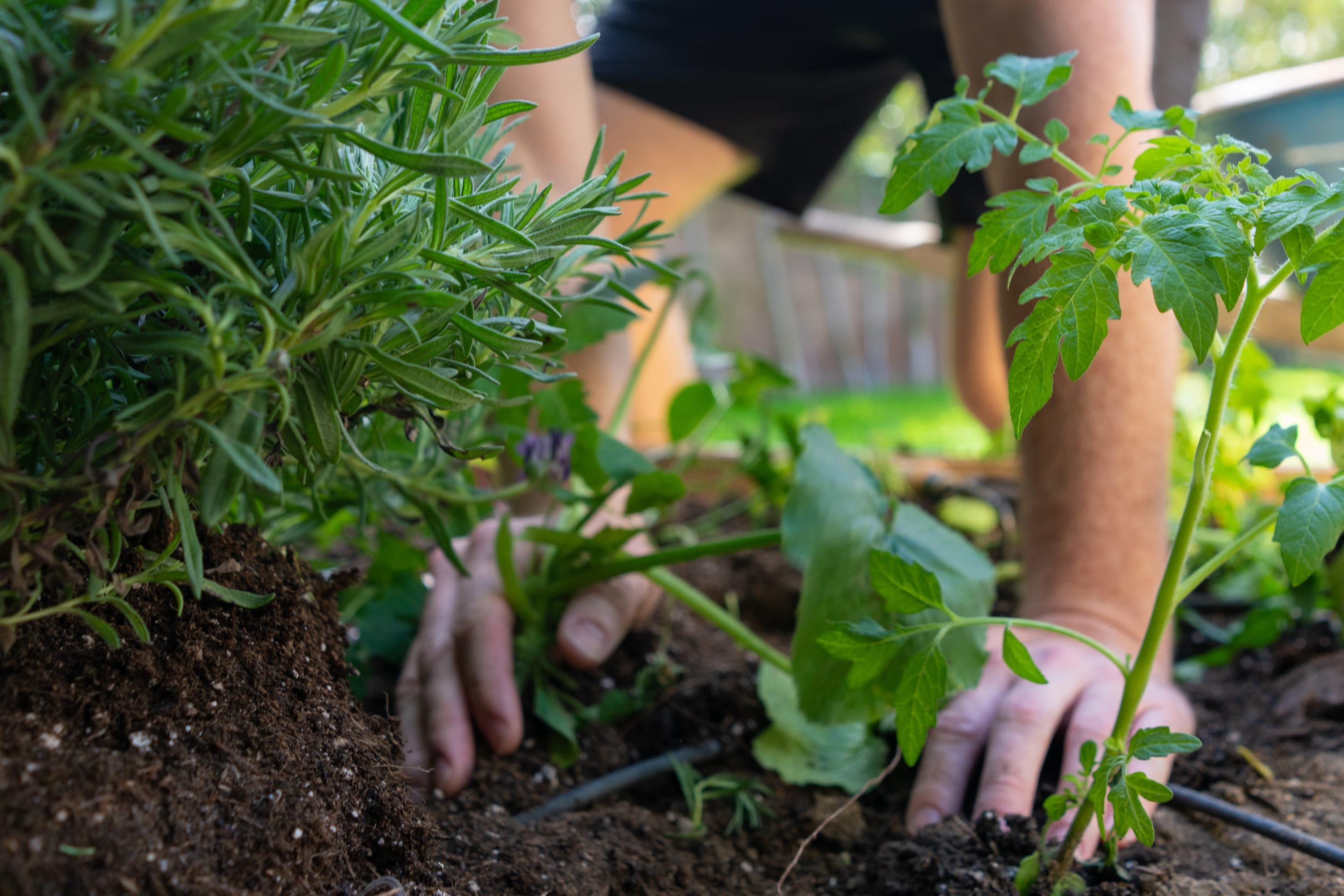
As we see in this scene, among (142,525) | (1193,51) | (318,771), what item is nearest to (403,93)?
(142,525)

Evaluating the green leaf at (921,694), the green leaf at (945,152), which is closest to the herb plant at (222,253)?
the green leaf at (945,152)

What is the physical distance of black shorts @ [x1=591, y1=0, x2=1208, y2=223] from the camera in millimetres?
2361

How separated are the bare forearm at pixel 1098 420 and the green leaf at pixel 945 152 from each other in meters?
0.36

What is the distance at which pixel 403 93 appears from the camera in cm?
48

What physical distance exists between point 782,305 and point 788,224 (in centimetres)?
422

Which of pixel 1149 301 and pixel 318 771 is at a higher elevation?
pixel 1149 301

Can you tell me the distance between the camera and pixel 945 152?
1.93ft

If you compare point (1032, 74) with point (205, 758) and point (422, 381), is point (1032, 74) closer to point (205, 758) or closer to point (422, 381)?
point (422, 381)

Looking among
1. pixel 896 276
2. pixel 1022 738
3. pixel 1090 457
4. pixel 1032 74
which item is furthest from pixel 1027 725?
pixel 896 276

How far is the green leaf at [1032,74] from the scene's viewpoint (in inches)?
24.0

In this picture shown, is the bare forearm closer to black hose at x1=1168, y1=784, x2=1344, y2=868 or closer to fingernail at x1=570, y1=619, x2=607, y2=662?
black hose at x1=1168, y1=784, x2=1344, y2=868

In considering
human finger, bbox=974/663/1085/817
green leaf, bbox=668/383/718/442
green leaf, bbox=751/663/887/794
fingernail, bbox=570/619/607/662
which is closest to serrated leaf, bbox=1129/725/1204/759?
human finger, bbox=974/663/1085/817

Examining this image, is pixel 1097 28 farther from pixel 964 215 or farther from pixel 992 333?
pixel 992 333

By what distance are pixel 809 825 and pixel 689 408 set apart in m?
0.53
